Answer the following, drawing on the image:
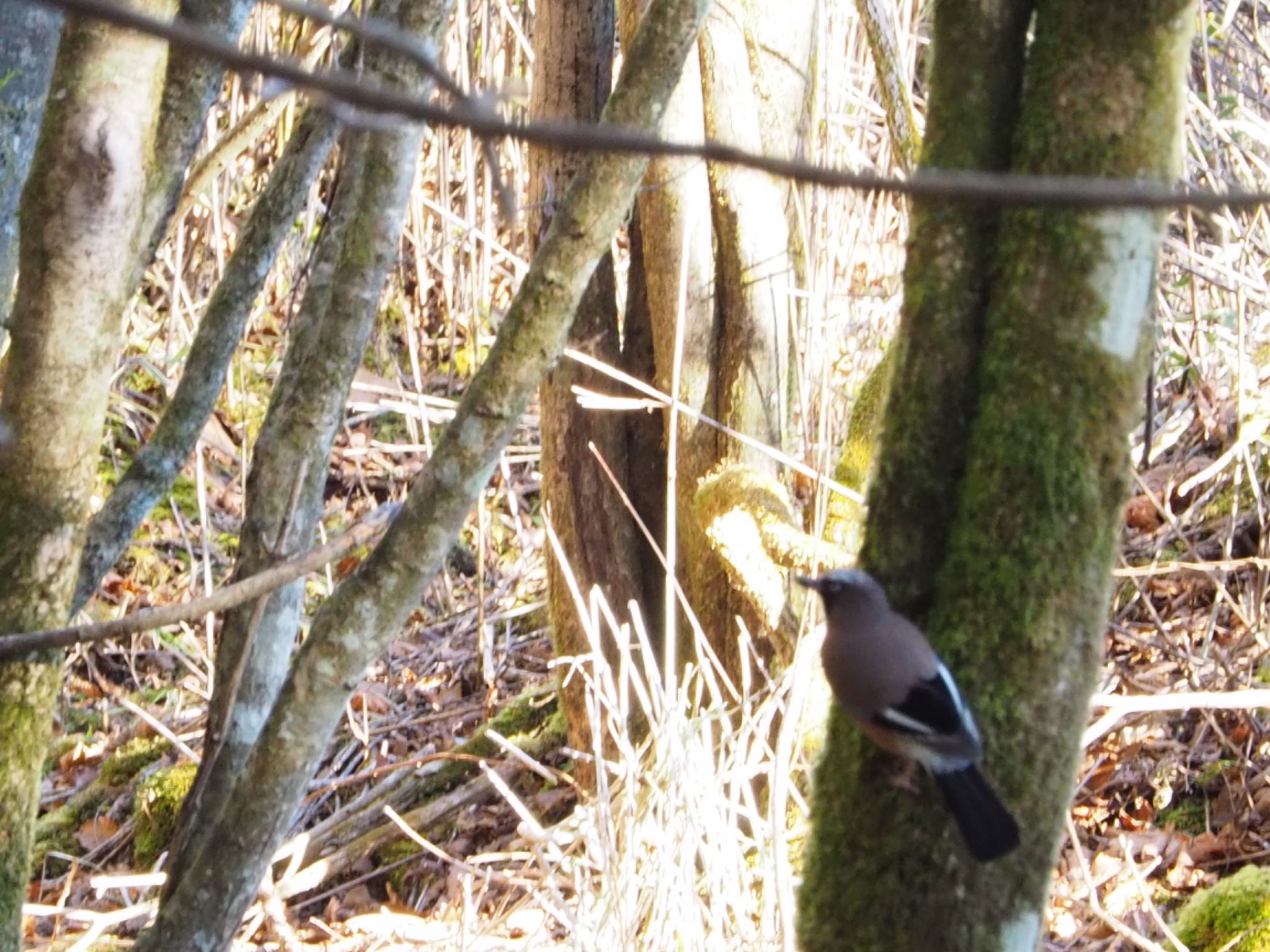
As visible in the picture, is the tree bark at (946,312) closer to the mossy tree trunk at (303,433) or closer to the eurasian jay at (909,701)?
the eurasian jay at (909,701)

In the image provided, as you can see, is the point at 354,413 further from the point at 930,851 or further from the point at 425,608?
the point at 930,851

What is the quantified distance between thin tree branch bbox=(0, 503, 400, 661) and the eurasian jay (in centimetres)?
79

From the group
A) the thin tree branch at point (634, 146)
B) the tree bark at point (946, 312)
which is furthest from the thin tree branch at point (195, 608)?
the thin tree branch at point (634, 146)

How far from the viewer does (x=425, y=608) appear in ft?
19.4

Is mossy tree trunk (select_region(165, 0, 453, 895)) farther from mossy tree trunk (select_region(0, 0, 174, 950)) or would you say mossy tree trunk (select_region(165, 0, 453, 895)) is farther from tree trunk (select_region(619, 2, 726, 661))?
tree trunk (select_region(619, 2, 726, 661))

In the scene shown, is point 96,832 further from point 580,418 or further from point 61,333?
point 61,333

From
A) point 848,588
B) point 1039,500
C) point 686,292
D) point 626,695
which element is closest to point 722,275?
point 686,292

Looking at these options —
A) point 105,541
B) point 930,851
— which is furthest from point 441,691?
point 930,851

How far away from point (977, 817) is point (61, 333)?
1.26m

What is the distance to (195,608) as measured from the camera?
69.7 inches

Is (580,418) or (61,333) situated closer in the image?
(61,333)

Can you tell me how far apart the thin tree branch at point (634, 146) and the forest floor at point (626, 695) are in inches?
68.3

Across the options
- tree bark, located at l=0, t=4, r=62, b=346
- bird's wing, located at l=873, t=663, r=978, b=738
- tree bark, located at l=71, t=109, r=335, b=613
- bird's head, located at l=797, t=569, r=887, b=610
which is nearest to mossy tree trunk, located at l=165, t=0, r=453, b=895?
tree bark, located at l=71, t=109, r=335, b=613

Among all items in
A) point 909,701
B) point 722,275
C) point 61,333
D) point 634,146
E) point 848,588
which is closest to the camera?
point 634,146
